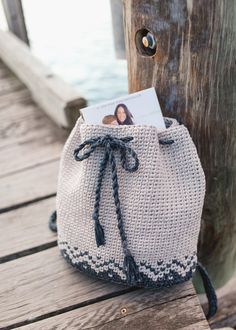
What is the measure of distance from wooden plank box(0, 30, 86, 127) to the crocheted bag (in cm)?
85

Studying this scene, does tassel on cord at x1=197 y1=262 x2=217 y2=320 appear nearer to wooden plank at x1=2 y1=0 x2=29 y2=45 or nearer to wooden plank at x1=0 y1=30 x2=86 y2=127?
wooden plank at x1=0 y1=30 x2=86 y2=127

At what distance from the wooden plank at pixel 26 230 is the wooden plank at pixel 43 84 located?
0.49m

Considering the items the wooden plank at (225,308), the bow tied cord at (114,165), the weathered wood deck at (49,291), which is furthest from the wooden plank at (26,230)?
the wooden plank at (225,308)

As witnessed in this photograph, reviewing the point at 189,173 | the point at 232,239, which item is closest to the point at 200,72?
the point at 189,173

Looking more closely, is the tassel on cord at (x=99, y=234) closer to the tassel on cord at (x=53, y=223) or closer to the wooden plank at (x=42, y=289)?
the wooden plank at (x=42, y=289)

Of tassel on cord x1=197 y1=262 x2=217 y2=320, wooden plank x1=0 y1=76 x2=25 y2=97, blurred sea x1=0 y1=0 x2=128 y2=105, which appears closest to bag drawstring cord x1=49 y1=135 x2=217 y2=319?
tassel on cord x1=197 y1=262 x2=217 y2=320

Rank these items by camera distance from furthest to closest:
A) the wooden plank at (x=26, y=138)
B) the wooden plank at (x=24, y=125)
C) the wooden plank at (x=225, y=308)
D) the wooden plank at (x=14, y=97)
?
the wooden plank at (x=14, y=97) < the wooden plank at (x=24, y=125) < the wooden plank at (x=26, y=138) < the wooden plank at (x=225, y=308)

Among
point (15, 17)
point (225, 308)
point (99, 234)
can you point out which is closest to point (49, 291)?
point (99, 234)

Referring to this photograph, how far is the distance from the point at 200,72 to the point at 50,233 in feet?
2.19

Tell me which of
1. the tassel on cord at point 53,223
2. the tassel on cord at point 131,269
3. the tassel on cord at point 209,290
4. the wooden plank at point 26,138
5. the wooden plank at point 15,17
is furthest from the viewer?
the wooden plank at point 15,17

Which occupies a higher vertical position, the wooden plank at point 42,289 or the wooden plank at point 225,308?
the wooden plank at point 42,289

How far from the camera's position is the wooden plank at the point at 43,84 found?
2.10 meters

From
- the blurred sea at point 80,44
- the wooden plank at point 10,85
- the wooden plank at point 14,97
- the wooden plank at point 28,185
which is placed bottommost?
the blurred sea at point 80,44

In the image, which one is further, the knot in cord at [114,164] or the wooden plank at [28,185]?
the wooden plank at [28,185]
